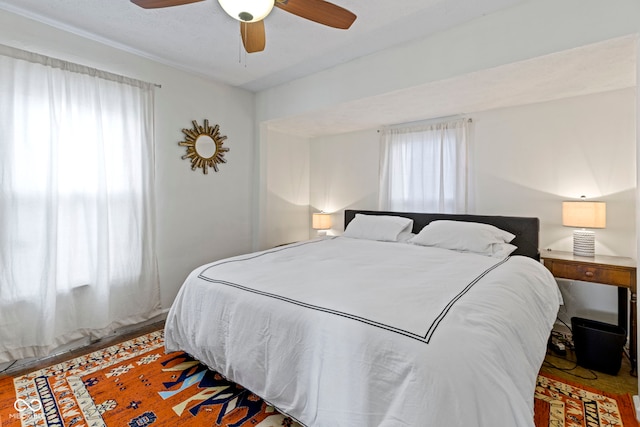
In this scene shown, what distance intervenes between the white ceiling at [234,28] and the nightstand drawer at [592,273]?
191cm

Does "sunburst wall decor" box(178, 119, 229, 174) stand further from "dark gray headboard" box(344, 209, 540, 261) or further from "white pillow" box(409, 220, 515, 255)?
"dark gray headboard" box(344, 209, 540, 261)

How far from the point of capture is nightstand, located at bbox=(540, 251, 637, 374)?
211 centimetres

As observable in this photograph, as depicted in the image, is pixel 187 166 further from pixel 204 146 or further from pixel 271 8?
pixel 271 8

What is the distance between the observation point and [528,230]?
108 inches

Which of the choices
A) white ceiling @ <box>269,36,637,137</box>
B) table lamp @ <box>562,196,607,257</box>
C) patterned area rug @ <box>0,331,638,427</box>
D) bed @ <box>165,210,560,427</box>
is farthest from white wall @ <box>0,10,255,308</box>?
table lamp @ <box>562,196,607,257</box>

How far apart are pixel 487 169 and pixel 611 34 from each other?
147 cm

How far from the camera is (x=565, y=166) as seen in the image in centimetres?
271

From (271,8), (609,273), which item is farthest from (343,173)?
(609,273)

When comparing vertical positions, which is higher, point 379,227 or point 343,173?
point 343,173

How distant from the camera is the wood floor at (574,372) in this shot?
196cm

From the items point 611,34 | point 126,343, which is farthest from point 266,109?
point 611,34

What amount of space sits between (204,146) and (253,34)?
1634 mm

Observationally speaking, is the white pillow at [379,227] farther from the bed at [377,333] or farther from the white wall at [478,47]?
the white wall at [478,47]

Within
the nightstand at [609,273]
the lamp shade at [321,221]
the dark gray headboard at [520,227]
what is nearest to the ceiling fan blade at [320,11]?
the dark gray headboard at [520,227]
